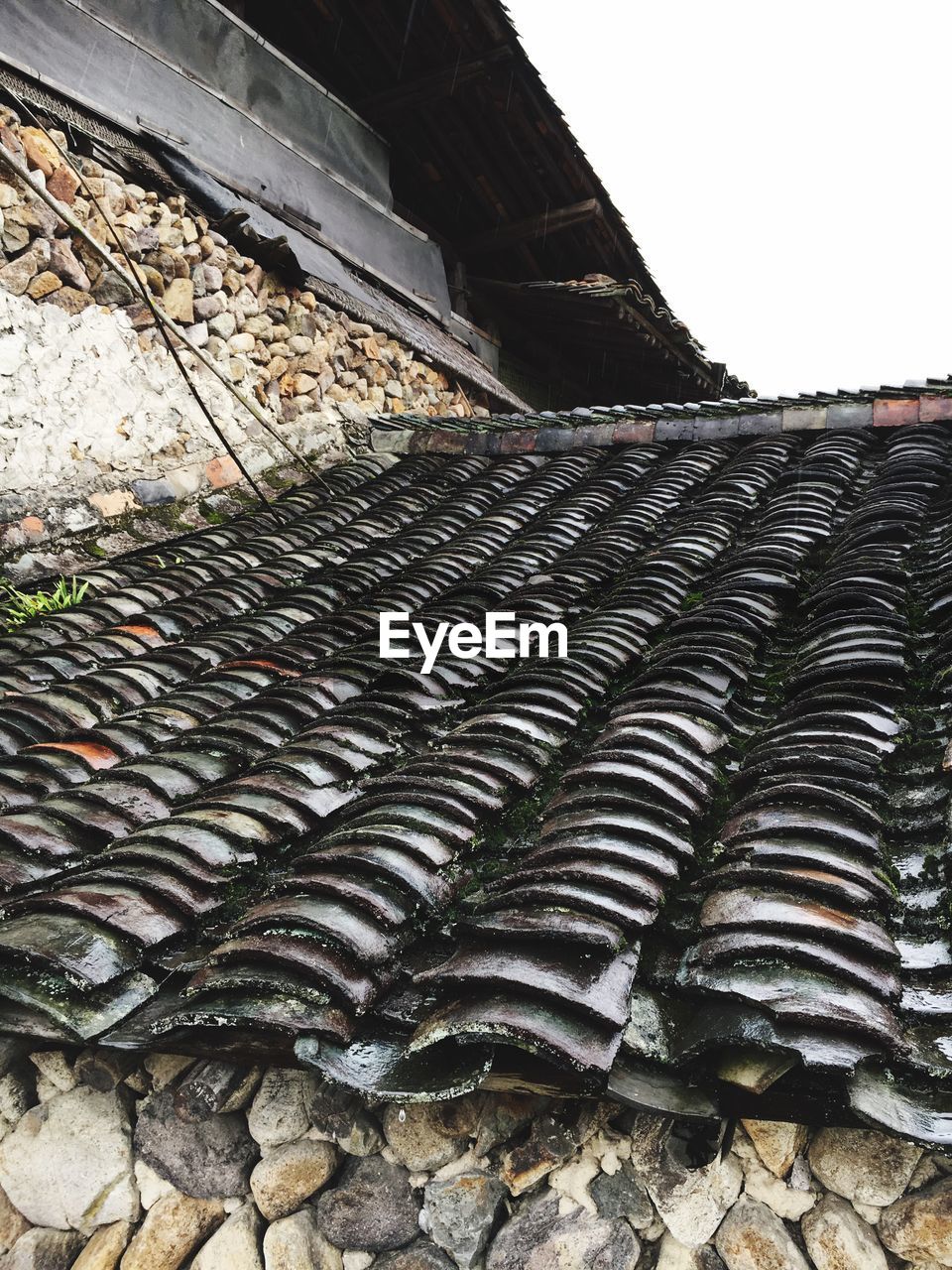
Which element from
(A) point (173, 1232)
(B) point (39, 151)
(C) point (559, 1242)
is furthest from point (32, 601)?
(C) point (559, 1242)

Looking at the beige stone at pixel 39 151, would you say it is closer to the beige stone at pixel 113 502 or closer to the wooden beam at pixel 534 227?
the beige stone at pixel 113 502

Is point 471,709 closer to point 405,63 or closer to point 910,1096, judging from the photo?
point 910,1096

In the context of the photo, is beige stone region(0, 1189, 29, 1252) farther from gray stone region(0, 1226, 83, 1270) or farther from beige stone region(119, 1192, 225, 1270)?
beige stone region(119, 1192, 225, 1270)

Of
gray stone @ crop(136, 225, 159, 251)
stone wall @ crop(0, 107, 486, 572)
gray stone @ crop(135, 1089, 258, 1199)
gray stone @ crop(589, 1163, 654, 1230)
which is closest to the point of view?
gray stone @ crop(589, 1163, 654, 1230)

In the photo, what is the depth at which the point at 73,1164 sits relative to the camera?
2.32m

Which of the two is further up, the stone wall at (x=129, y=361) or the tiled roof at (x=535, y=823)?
the stone wall at (x=129, y=361)

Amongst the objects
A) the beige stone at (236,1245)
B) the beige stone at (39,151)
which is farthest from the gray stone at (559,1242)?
the beige stone at (39,151)

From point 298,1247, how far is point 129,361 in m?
5.46

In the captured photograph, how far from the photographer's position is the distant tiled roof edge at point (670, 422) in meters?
5.89

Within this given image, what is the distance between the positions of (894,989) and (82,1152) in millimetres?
2046

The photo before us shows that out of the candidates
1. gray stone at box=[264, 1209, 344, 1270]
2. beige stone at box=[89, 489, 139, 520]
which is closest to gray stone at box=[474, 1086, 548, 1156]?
gray stone at box=[264, 1209, 344, 1270]

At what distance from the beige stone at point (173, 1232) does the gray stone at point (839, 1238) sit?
4.59 ft

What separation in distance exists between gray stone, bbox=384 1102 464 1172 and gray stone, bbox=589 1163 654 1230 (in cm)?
32

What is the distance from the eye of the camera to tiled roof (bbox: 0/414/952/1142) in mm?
1675
